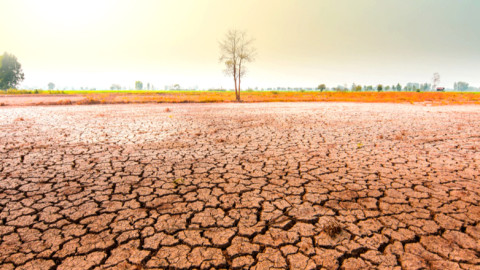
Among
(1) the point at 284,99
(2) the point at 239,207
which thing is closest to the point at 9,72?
(1) the point at 284,99

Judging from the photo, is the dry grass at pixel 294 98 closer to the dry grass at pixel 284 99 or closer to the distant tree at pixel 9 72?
the dry grass at pixel 284 99

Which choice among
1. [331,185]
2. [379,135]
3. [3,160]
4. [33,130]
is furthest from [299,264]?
[33,130]

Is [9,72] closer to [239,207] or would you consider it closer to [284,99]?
[284,99]

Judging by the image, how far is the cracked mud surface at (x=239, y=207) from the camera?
220cm

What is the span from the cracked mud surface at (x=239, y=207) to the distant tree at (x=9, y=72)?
92.9 meters

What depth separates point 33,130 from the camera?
8594 millimetres

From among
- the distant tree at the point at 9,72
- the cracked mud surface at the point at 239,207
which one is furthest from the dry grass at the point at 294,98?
the distant tree at the point at 9,72

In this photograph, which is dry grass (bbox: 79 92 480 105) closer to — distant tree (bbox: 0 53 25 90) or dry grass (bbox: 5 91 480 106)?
dry grass (bbox: 5 91 480 106)

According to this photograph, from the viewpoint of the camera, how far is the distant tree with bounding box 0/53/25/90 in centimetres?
7012

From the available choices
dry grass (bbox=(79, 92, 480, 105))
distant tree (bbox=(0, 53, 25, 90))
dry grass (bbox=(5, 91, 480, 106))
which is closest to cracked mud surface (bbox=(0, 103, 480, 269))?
dry grass (bbox=(5, 91, 480, 106))

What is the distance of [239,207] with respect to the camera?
3121 mm

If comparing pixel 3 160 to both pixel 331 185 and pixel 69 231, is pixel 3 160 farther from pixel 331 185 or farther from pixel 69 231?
pixel 331 185

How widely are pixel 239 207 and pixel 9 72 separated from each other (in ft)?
330

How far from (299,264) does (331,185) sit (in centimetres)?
203
